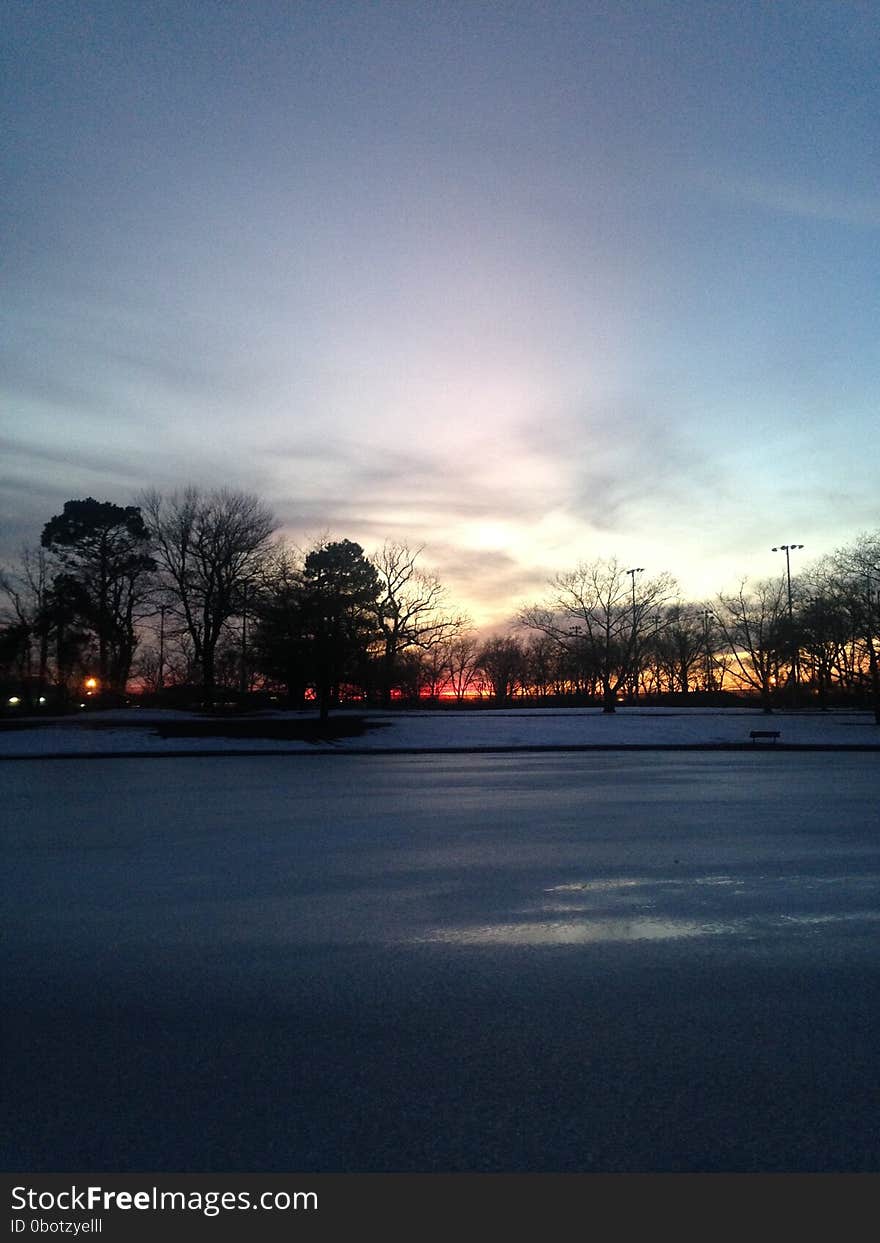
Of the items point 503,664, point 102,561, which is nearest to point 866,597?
point 102,561

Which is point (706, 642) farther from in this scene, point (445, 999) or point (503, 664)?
point (445, 999)

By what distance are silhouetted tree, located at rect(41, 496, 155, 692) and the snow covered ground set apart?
1215cm

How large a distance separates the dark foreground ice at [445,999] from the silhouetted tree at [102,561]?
4783 centimetres

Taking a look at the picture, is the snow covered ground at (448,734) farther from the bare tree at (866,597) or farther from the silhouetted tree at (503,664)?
the silhouetted tree at (503,664)

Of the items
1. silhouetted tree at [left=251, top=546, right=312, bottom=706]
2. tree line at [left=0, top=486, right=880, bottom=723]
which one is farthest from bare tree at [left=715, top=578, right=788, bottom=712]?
silhouetted tree at [left=251, top=546, right=312, bottom=706]

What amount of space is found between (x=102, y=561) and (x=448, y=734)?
98.1ft

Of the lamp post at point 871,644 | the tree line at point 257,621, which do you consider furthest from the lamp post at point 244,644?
the lamp post at point 871,644

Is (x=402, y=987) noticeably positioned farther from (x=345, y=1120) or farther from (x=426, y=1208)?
(x=426, y=1208)

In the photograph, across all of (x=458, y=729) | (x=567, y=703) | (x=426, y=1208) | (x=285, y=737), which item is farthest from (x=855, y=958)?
(x=567, y=703)

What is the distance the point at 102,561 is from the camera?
57.7 meters

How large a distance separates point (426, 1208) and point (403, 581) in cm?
6219

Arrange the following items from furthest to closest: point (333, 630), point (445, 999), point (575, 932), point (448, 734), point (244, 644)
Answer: point (244, 644) → point (333, 630) → point (448, 734) → point (575, 932) → point (445, 999)

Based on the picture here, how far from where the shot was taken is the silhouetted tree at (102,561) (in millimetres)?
57000

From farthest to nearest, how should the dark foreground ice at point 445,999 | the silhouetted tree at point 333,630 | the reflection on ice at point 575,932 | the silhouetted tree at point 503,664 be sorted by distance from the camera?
the silhouetted tree at point 503,664, the silhouetted tree at point 333,630, the reflection on ice at point 575,932, the dark foreground ice at point 445,999
